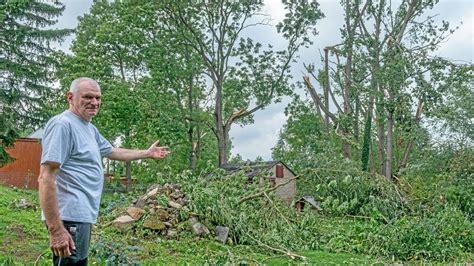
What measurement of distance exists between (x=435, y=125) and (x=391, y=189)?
26.7ft

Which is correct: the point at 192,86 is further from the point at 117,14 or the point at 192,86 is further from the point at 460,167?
the point at 460,167

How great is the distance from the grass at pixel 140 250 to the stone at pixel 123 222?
0.09 meters

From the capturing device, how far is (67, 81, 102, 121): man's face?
254 cm

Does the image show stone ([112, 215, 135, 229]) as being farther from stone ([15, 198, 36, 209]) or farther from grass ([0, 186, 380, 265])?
stone ([15, 198, 36, 209])

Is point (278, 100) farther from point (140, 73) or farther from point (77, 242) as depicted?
point (77, 242)

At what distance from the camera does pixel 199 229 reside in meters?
6.79

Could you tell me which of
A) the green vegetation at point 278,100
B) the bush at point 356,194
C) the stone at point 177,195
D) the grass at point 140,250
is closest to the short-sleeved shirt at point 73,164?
the grass at point 140,250

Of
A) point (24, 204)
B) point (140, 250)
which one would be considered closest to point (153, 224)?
point (140, 250)

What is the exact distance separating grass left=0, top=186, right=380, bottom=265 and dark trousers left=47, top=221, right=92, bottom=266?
7.18 feet

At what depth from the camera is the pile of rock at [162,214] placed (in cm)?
681

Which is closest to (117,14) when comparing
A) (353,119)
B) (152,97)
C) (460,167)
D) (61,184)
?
(152,97)

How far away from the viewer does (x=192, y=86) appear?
2016 cm

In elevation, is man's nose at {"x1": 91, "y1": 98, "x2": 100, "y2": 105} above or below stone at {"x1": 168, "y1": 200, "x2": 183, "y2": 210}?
above

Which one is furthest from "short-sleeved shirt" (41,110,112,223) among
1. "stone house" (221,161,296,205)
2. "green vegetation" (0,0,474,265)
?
"stone house" (221,161,296,205)
